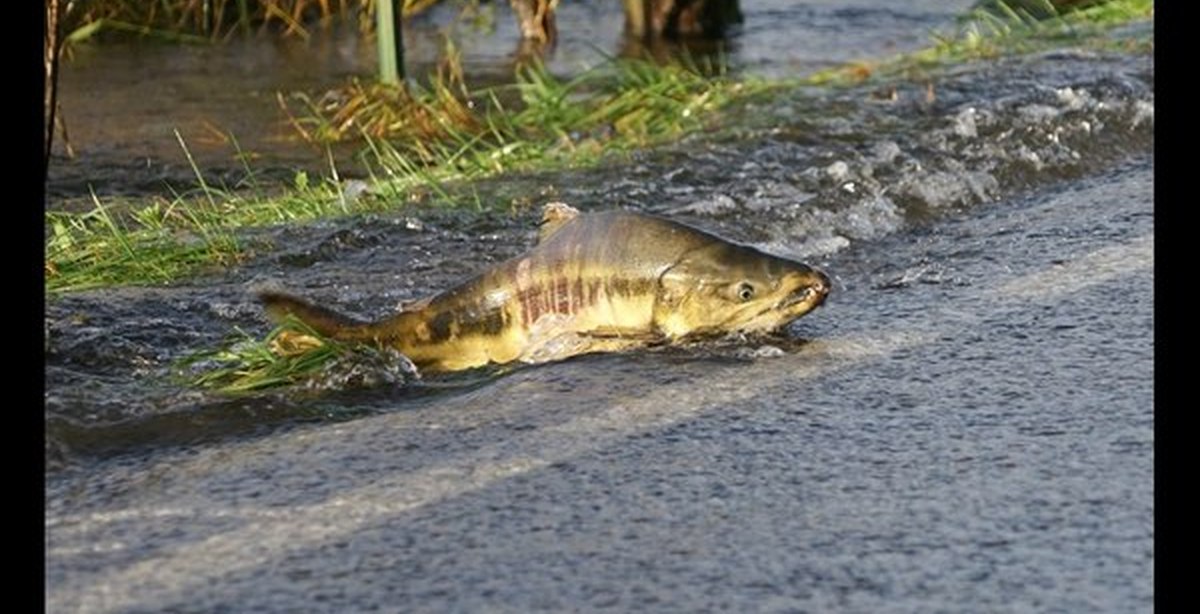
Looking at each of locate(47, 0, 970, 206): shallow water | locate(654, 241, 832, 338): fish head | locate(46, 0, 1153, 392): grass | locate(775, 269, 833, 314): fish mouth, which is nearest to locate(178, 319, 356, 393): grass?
locate(46, 0, 1153, 392): grass

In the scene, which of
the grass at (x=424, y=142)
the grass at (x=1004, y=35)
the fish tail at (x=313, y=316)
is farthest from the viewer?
the grass at (x=1004, y=35)

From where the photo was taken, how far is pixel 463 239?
5105 mm

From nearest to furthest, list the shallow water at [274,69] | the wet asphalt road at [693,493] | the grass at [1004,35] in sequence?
the wet asphalt road at [693,493] < the shallow water at [274,69] < the grass at [1004,35]

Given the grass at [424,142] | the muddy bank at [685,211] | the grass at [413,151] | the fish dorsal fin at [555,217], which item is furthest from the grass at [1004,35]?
the fish dorsal fin at [555,217]

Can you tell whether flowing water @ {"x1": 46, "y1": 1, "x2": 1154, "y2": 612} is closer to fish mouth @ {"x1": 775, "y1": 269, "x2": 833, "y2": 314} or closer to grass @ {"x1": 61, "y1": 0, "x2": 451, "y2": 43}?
fish mouth @ {"x1": 775, "y1": 269, "x2": 833, "y2": 314}

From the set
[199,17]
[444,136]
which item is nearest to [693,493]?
[444,136]

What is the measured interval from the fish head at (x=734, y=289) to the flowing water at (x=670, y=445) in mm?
68

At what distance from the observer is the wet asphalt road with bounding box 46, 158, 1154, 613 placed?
9.30 feet

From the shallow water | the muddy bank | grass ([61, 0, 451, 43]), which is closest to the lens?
the muddy bank

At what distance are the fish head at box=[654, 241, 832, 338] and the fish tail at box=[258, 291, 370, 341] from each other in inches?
20.8

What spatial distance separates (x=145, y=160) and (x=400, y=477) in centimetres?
356

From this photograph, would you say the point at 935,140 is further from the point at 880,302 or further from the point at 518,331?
the point at 518,331

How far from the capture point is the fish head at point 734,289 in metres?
3.96

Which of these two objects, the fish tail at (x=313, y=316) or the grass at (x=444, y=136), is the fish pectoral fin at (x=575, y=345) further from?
the grass at (x=444, y=136)
